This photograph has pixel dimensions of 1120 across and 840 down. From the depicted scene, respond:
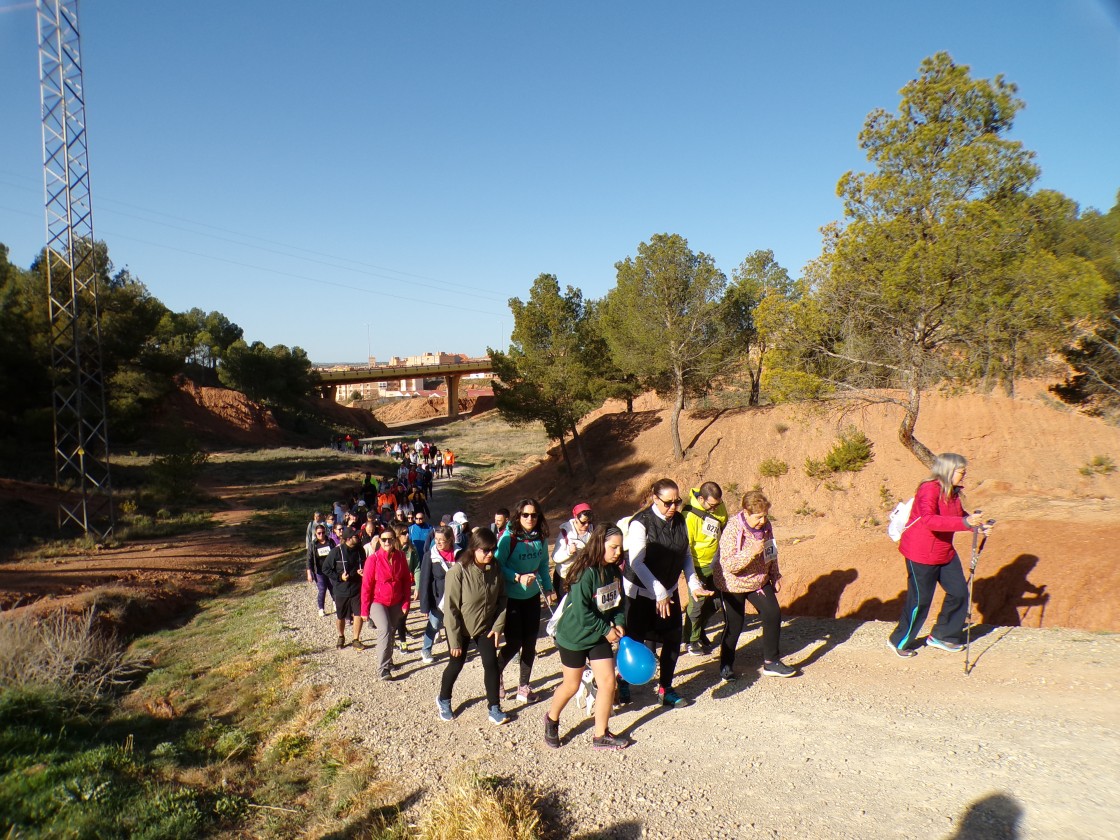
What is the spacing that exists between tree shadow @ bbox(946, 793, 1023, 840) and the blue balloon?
186cm

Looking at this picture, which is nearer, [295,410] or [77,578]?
[77,578]

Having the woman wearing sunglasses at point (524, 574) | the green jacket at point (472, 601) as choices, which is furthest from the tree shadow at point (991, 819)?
the green jacket at point (472, 601)

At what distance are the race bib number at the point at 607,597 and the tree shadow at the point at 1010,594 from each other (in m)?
5.24

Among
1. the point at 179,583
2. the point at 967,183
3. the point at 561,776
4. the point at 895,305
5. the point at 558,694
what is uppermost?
the point at 967,183

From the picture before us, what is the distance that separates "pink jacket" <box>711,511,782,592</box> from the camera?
527 cm

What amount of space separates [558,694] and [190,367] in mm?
70052

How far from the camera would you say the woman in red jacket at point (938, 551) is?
529 cm

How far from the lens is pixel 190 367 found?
64.3 meters

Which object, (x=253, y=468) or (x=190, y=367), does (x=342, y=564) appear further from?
(x=190, y=367)

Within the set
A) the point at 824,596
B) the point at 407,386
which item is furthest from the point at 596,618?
the point at 407,386

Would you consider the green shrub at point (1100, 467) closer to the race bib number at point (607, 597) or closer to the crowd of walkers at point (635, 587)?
the crowd of walkers at point (635, 587)

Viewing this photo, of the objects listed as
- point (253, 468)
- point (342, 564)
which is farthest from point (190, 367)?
point (342, 564)

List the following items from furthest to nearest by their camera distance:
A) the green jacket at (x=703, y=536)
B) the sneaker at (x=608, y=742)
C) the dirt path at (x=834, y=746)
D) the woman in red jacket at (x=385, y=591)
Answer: the woman in red jacket at (x=385, y=591) → the green jacket at (x=703, y=536) → the sneaker at (x=608, y=742) → the dirt path at (x=834, y=746)

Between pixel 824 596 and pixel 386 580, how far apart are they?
5991 millimetres
